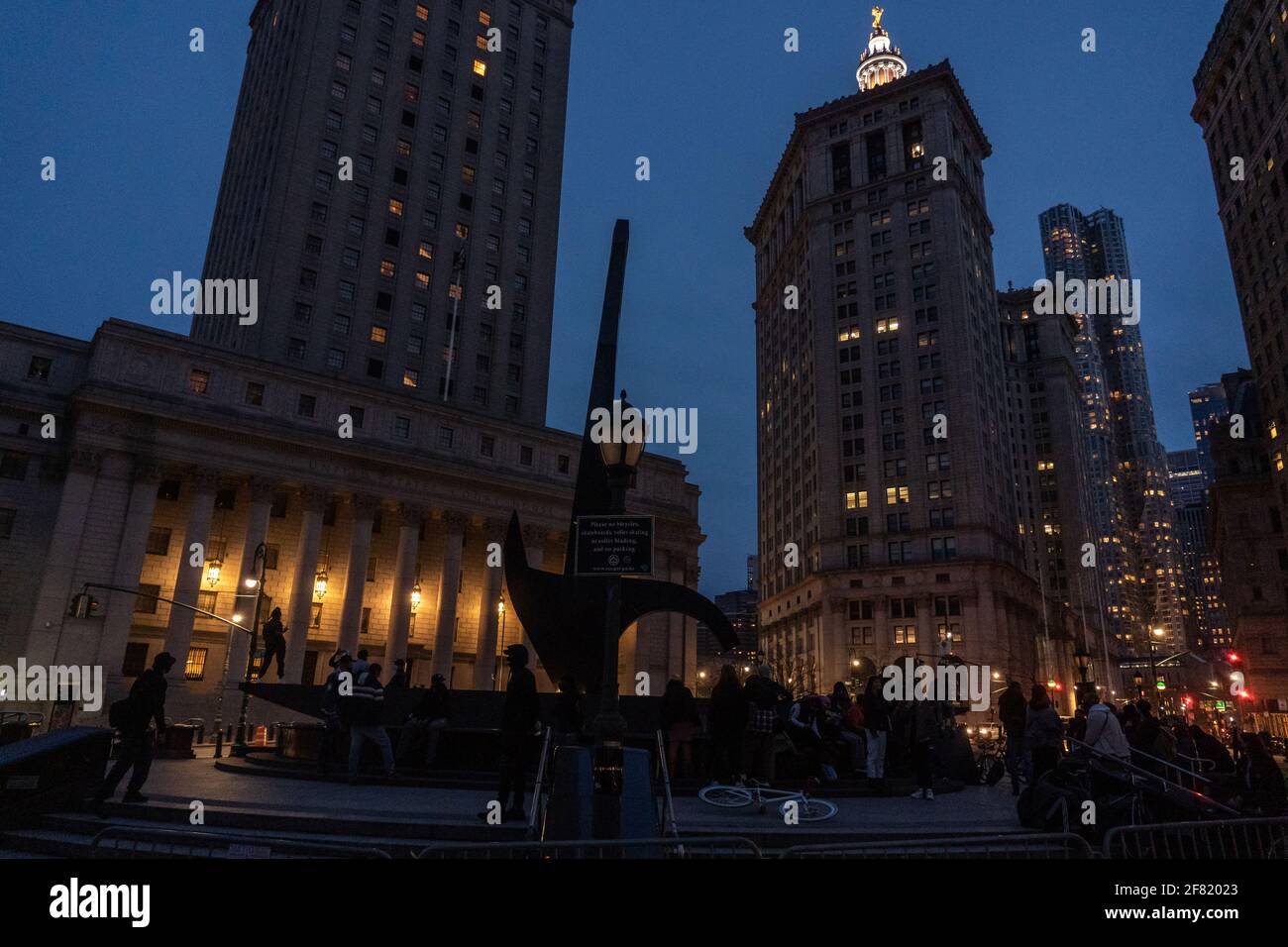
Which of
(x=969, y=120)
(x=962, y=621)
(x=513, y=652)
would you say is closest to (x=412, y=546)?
(x=513, y=652)

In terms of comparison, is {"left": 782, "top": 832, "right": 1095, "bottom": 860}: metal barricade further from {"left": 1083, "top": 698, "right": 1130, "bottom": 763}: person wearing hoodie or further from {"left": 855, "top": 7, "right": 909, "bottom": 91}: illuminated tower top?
{"left": 855, "top": 7, "right": 909, "bottom": 91}: illuminated tower top

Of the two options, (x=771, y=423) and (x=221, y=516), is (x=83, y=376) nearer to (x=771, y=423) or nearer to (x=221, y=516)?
(x=221, y=516)

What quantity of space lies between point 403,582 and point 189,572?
10894mm

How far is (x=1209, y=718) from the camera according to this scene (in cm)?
8862

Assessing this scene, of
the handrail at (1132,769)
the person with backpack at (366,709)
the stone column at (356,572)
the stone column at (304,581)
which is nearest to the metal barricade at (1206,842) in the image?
the handrail at (1132,769)

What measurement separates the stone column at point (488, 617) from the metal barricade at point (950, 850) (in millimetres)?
40774

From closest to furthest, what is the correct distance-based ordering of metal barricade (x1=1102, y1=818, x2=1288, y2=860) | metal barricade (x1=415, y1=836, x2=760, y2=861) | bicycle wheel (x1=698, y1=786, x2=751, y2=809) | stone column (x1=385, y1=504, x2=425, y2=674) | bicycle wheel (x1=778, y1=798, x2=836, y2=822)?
1. metal barricade (x1=415, y1=836, x2=760, y2=861)
2. metal barricade (x1=1102, y1=818, x2=1288, y2=860)
3. bicycle wheel (x1=778, y1=798, x2=836, y2=822)
4. bicycle wheel (x1=698, y1=786, x2=751, y2=809)
5. stone column (x1=385, y1=504, x2=425, y2=674)

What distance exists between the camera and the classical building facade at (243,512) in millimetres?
37625

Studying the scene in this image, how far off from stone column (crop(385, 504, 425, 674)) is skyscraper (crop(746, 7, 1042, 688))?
49706mm

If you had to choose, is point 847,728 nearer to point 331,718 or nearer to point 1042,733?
point 1042,733

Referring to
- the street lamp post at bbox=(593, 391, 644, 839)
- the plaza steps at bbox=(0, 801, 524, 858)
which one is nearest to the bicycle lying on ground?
the street lamp post at bbox=(593, 391, 644, 839)

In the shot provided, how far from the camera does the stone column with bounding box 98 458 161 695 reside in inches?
1414

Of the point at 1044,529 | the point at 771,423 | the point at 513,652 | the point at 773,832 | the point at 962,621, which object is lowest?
the point at 773,832
